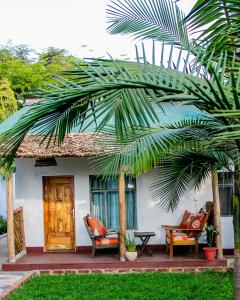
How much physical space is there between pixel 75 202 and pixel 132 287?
13.1 ft

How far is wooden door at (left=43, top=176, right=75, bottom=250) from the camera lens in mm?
12797

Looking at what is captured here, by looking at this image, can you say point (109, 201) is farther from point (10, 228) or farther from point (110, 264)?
point (10, 228)

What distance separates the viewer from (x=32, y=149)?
435 inches

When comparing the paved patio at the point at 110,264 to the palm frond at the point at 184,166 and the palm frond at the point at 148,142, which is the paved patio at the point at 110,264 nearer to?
the palm frond at the point at 184,166

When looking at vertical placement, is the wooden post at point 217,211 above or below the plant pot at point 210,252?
above

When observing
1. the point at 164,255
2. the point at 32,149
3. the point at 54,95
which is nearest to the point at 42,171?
the point at 32,149

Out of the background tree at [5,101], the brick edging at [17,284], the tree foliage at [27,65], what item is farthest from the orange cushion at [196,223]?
the tree foliage at [27,65]

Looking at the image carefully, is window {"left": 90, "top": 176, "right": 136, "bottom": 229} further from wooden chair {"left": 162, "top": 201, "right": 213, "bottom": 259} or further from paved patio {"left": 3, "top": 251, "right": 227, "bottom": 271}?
paved patio {"left": 3, "top": 251, "right": 227, "bottom": 271}

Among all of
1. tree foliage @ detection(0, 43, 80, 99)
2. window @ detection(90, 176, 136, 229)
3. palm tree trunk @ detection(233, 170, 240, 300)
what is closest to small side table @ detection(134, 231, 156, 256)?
window @ detection(90, 176, 136, 229)

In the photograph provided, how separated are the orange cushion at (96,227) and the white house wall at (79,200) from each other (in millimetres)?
969

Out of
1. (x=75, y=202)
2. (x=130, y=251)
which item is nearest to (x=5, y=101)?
(x=75, y=202)

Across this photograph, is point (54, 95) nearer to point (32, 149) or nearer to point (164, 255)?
point (32, 149)

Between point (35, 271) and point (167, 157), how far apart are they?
4708mm

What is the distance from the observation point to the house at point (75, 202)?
12.6m
